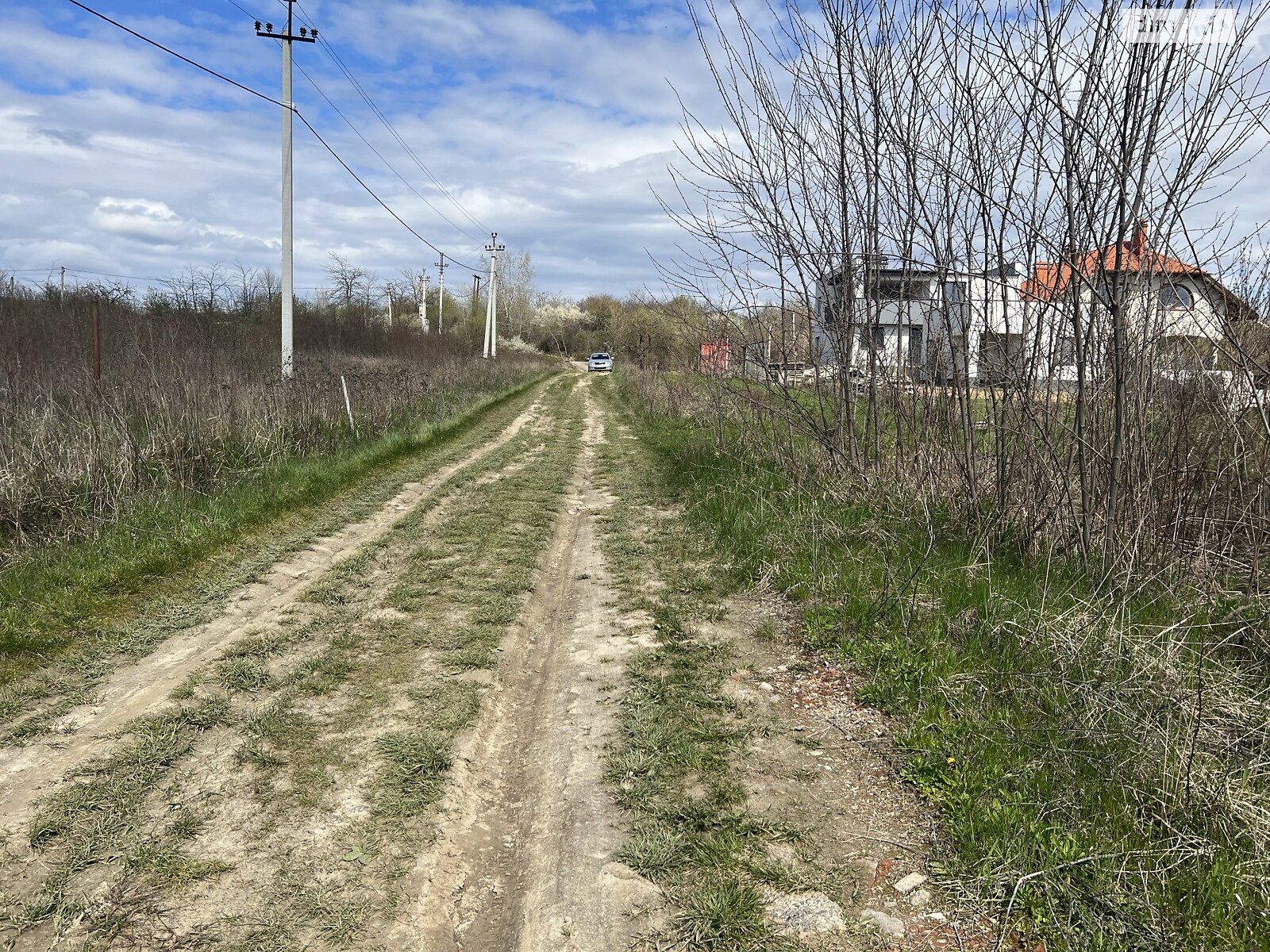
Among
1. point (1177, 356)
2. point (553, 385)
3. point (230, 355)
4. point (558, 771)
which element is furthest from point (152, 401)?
point (553, 385)

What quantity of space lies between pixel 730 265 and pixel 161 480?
6.50 m

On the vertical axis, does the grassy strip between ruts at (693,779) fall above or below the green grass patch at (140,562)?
below

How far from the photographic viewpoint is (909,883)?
277 centimetres

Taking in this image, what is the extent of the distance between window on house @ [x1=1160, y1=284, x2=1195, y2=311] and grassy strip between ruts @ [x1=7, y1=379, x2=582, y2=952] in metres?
4.74

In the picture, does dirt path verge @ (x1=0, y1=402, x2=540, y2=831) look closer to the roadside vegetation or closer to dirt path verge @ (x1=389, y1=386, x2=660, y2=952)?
the roadside vegetation

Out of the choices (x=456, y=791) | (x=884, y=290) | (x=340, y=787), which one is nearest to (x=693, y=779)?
(x=456, y=791)

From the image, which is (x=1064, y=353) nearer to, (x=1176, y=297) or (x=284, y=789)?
(x=1176, y=297)

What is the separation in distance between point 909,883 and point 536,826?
1411 millimetres

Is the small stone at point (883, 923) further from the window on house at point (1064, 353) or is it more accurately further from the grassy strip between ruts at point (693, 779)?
the window on house at point (1064, 353)

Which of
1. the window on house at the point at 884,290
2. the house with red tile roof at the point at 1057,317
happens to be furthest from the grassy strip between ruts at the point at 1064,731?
the window on house at the point at 884,290

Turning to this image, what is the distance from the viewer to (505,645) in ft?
16.6

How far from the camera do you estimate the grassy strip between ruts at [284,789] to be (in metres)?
2.59

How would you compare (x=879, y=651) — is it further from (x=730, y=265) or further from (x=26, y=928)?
(x=730, y=265)

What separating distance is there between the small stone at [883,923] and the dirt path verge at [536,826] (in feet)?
2.29
